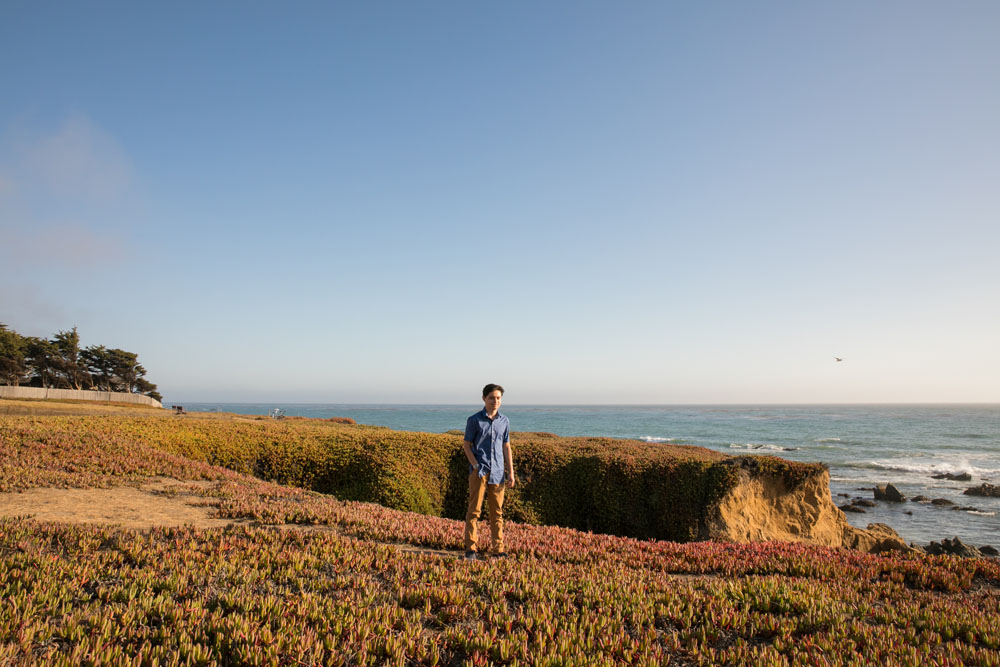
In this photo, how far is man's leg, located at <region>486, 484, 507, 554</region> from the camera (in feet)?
25.2

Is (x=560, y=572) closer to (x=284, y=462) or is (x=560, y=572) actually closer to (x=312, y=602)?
(x=312, y=602)

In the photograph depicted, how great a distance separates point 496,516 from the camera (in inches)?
305


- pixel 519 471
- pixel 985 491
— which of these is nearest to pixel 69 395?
pixel 519 471

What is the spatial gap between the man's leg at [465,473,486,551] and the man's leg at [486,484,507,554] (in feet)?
0.52

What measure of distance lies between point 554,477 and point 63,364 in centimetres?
6787

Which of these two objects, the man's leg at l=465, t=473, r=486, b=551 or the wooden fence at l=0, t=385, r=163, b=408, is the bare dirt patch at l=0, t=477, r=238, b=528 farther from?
the wooden fence at l=0, t=385, r=163, b=408

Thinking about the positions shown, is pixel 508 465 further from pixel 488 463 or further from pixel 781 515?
pixel 781 515

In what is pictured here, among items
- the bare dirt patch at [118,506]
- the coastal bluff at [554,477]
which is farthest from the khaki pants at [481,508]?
the coastal bluff at [554,477]

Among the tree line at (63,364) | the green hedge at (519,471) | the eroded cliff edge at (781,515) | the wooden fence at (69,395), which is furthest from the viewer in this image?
the tree line at (63,364)

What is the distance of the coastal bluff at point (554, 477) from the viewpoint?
45.3 feet

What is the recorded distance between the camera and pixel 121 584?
528 cm

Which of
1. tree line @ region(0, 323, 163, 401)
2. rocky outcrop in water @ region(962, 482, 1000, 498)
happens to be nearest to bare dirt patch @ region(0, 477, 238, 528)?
rocky outcrop in water @ region(962, 482, 1000, 498)

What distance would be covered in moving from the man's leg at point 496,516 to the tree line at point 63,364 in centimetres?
6697

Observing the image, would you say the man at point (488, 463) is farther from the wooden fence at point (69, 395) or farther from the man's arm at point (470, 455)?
the wooden fence at point (69, 395)
